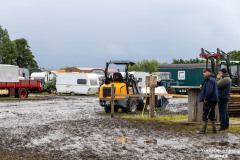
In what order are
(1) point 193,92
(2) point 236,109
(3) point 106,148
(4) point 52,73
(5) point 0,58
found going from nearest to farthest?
(3) point 106,148, (1) point 193,92, (2) point 236,109, (4) point 52,73, (5) point 0,58

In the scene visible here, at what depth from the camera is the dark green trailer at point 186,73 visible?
47688 millimetres

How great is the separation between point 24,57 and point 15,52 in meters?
6.05

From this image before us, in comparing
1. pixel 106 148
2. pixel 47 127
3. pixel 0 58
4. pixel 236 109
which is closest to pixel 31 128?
pixel 47 127

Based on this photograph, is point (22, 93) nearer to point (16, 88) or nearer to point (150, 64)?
point (16, 88)

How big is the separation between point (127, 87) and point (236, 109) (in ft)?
19.0

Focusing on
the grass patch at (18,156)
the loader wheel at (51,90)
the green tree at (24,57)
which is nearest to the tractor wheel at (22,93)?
the loader wheel at (51,90)

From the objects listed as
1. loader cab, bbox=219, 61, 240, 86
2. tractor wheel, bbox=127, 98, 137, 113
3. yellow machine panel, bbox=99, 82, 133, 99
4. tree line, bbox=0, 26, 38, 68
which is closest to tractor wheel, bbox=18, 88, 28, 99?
yellow machine panel, bbox=99, 82, 133, 99

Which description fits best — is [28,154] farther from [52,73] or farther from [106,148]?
[52,73]

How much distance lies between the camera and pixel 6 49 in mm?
85312

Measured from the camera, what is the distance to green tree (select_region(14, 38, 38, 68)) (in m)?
92.1

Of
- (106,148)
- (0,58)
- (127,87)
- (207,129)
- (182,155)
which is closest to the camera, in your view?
(182,155)

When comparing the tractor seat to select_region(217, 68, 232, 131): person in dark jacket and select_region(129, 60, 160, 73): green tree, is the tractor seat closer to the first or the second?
select_region(217, 68, 232, 131): person in dark jacket

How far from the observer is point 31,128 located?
1489 centimetres

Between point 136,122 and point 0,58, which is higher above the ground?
point 0,58
